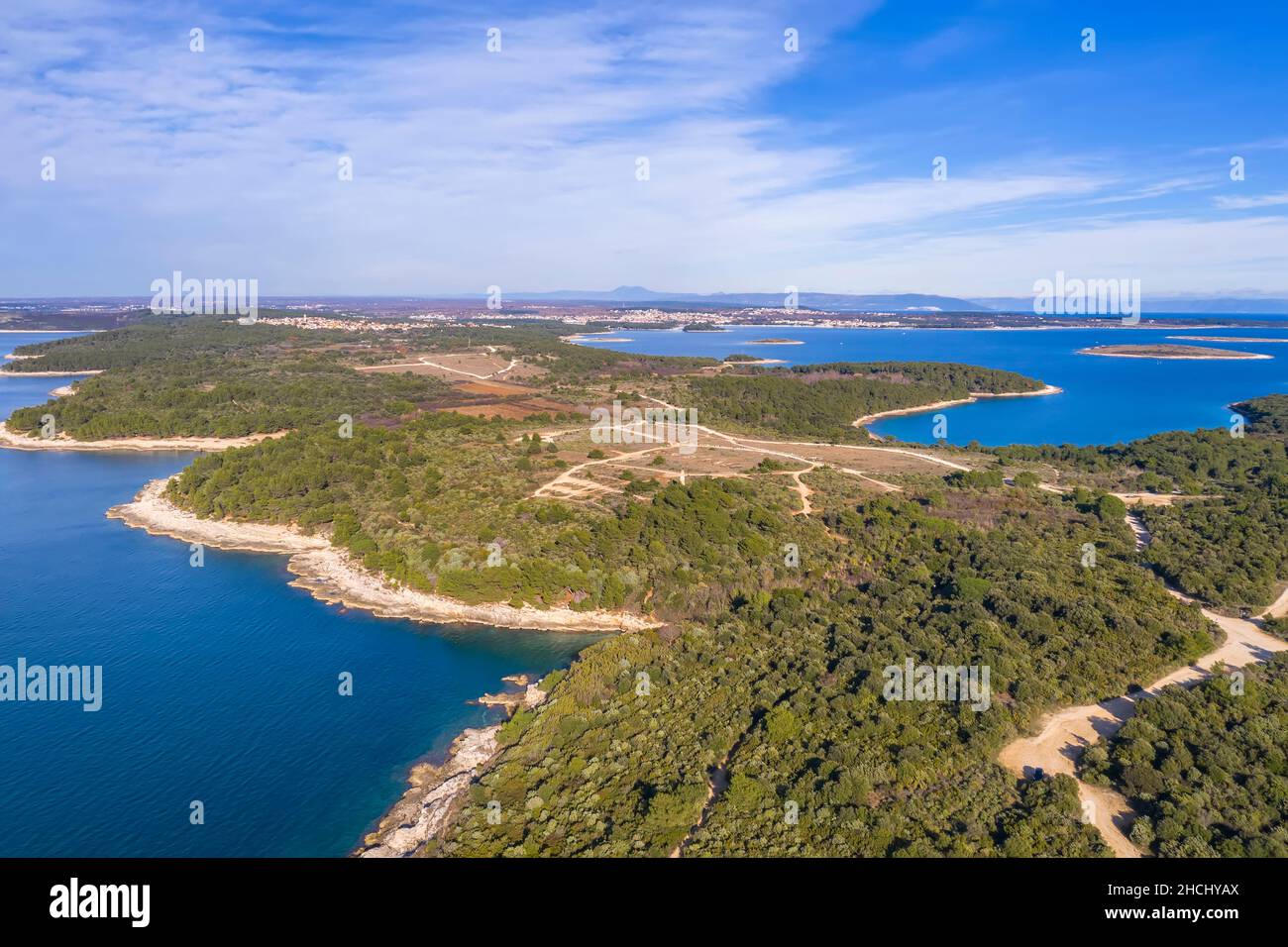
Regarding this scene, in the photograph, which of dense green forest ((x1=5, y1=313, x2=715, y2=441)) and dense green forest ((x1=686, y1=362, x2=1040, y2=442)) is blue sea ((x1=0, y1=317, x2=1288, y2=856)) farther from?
dense green forest ((x1=686, y1=362, x2=1040, y2=442))

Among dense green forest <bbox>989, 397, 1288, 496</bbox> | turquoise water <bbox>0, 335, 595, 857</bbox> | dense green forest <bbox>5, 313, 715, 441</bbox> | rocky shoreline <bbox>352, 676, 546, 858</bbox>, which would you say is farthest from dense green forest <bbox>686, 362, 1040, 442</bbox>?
rocky shoreline <bbox>352, 676, 546, 858</bbox>

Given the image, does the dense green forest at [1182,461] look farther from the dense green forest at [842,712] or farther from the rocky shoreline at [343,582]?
the rocky shoreline at [343,582]

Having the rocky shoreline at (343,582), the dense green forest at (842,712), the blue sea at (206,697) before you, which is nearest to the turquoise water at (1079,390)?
the dense green forest at (842,712)

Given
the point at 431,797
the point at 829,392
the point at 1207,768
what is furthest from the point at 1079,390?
the point at 431,797

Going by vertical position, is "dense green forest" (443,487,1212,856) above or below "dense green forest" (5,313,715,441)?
below

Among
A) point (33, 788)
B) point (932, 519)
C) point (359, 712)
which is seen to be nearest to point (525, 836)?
point (359, 712)

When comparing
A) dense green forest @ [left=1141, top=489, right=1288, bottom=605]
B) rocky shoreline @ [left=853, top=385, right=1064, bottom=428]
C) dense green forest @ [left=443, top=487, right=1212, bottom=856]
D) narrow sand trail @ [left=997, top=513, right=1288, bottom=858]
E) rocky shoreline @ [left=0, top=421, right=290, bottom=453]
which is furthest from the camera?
rocky shoreline @ [left=853, top=385, right=1064, bottom=428]

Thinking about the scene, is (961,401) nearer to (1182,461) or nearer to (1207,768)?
(1182,461)
